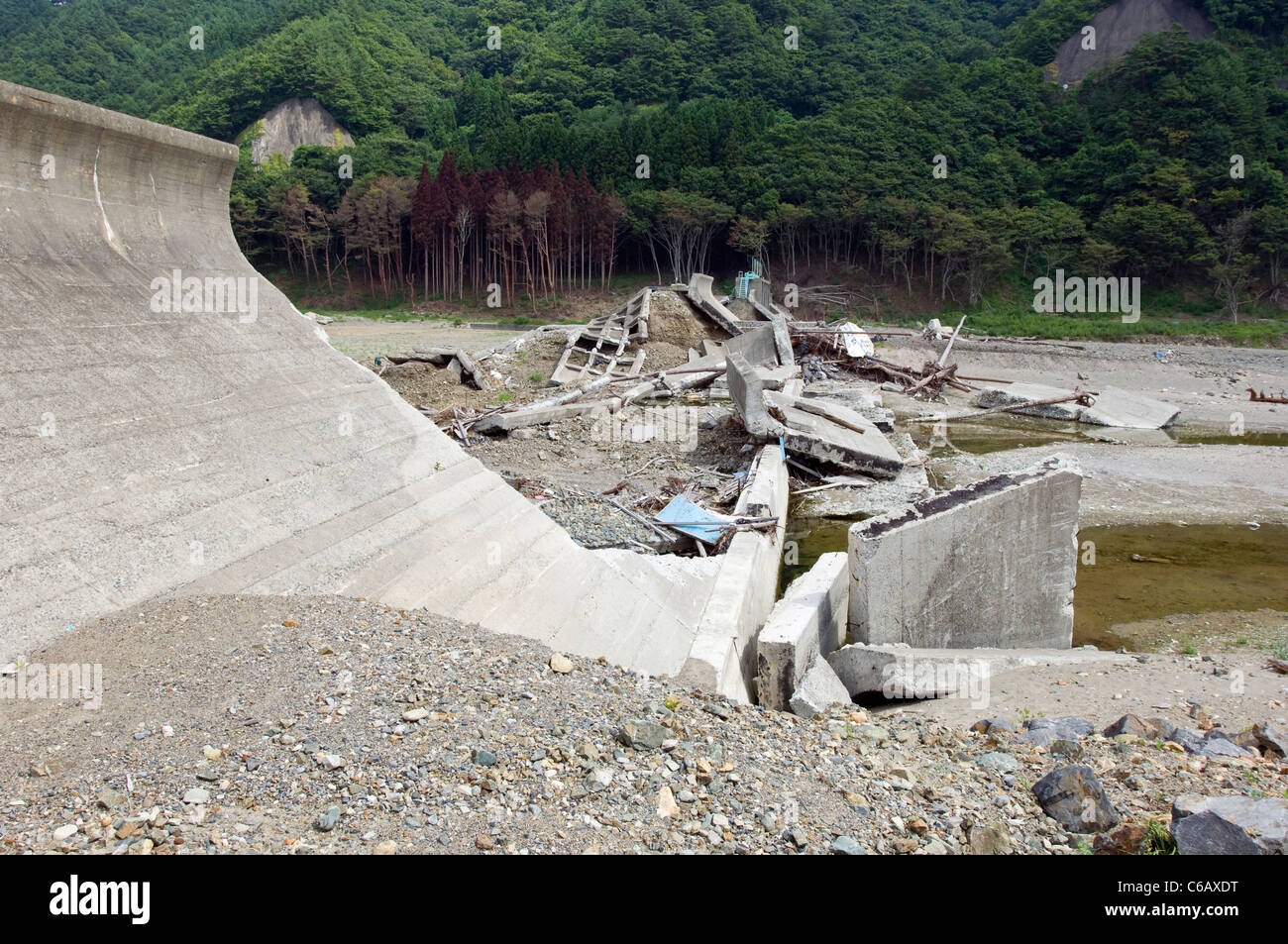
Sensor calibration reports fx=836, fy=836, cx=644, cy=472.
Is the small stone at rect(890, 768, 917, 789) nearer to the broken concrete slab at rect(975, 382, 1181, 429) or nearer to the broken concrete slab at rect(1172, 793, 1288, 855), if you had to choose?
the broken concrete slab at rect(1172, 793, 1288, 855)

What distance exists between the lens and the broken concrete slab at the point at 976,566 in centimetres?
791

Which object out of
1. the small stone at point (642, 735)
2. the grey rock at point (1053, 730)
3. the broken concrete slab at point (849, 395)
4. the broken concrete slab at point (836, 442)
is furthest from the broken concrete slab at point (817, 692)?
the broken concrete slab at point (849, 395)

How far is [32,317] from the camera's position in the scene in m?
5.86

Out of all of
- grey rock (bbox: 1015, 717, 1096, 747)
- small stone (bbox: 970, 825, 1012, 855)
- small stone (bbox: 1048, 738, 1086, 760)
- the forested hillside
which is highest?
the forested hillside

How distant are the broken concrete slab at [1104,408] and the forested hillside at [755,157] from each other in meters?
23.8

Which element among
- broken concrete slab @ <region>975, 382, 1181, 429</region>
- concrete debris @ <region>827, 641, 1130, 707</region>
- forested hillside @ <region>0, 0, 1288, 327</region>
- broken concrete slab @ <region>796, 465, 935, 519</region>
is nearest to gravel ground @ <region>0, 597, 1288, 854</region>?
concrete debris @ <region>827, 641, 1130, 707</region>

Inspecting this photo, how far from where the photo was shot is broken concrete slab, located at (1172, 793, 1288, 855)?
3.29 m

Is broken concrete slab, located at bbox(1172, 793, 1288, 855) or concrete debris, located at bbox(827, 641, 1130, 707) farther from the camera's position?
concrete debris, located at bbox(827, 641, 1130, 707)

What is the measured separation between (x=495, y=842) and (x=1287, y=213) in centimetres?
5245

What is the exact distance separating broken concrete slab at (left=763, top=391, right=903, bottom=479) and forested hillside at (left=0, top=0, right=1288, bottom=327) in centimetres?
3283

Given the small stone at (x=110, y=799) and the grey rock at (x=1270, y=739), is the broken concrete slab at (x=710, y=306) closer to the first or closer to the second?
the grey rock at (x=1270, y=739)

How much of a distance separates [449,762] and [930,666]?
4.88 m

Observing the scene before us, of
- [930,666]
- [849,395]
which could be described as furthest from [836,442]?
[930,666]

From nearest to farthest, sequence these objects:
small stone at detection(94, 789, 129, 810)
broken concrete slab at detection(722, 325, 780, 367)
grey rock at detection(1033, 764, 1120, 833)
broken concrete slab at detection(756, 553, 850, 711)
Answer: small stone at detection(94, 789, 129, 810) < grey rock at detection(1033, 764, 1120, 833) < broken concrete slab at detection(756, 553, 850, 711) < broken concrete slab at detection(722, 325, 780, 367)
